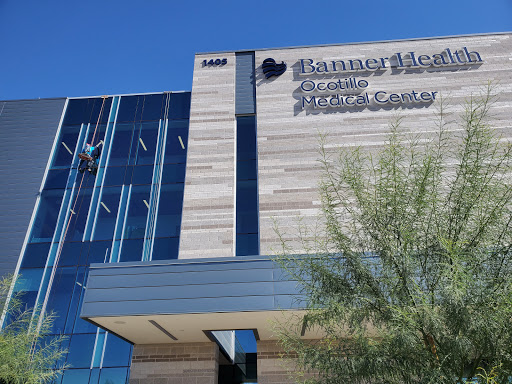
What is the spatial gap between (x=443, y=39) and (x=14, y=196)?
2107 cm

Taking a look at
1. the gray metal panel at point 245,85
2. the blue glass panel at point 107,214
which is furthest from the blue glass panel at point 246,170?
the blue glass panel at point 107,214

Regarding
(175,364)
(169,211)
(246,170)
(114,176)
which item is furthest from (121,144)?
(175,364)

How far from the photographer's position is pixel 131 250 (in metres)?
16.3

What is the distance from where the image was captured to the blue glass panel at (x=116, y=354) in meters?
14.1

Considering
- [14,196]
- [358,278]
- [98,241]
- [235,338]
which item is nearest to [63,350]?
[98,241]

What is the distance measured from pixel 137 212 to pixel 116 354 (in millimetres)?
6118

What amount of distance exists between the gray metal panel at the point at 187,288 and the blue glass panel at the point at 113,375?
6350 millimetres

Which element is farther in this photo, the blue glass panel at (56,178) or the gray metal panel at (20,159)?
the blue glass panel at (56,178)

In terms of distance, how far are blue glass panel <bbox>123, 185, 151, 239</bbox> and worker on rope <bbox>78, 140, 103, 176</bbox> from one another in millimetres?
2581

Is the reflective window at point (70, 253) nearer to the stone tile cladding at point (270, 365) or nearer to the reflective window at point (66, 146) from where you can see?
the reflective window at point (66, 146)

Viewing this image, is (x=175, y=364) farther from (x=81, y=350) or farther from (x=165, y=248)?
(x=165, y=248)

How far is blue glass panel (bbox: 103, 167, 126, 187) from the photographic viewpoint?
18342mm

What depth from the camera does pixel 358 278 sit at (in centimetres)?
564

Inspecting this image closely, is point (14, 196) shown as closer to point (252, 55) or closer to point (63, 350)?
point (63, 350)
